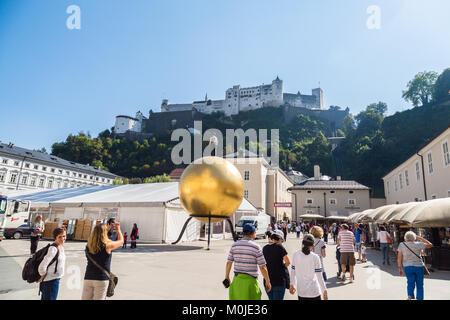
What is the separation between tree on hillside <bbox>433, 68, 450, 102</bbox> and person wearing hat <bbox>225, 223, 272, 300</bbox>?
8073cm

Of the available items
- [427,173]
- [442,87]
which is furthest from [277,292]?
[442,87]

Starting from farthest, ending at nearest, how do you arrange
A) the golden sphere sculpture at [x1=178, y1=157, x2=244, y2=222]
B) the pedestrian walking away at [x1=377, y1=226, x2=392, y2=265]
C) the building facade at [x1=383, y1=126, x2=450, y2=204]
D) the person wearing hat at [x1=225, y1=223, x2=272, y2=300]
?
the building facade at [x1=383, y1=126, x2=450, y2=204], the pedestrian walking away at [x1=377, y1=226, x2=392, y2=265], the person wearing hat at [x1=225, y1=223, x2=272, y2=300], the golden sphere sculpture at [x1=178, y1=157, x2=244, y2=222]

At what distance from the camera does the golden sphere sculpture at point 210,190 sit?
9.75ft

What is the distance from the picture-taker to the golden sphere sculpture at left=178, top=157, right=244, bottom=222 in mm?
2971

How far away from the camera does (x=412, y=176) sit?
992 inches

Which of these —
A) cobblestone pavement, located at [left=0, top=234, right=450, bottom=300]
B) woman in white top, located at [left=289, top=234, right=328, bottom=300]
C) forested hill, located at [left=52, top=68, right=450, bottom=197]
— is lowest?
cobblestone pavement, located at [left=0, top=234, right=450, bottom=300]

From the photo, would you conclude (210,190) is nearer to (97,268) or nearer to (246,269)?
(246,269)

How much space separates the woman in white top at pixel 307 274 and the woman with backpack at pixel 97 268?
2921mm

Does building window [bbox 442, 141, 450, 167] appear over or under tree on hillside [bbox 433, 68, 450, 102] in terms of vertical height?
under

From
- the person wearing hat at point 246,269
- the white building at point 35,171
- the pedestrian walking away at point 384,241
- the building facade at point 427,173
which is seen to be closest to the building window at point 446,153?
the building facade at point 427,173

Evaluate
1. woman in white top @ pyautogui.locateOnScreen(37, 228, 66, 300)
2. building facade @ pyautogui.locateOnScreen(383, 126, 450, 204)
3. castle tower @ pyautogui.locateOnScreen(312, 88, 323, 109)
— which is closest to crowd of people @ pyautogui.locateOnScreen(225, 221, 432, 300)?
woman in white top @ pyautogui.locateOnScreen(37, 228, 66, 300)

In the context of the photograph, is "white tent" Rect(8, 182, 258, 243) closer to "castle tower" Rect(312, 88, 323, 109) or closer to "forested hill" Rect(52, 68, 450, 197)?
"forested hill" Rect(52, 68, 450, 197)

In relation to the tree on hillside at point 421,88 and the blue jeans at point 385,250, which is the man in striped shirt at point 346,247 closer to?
the blue jeans at point 385,250

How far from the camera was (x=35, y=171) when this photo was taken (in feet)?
185
